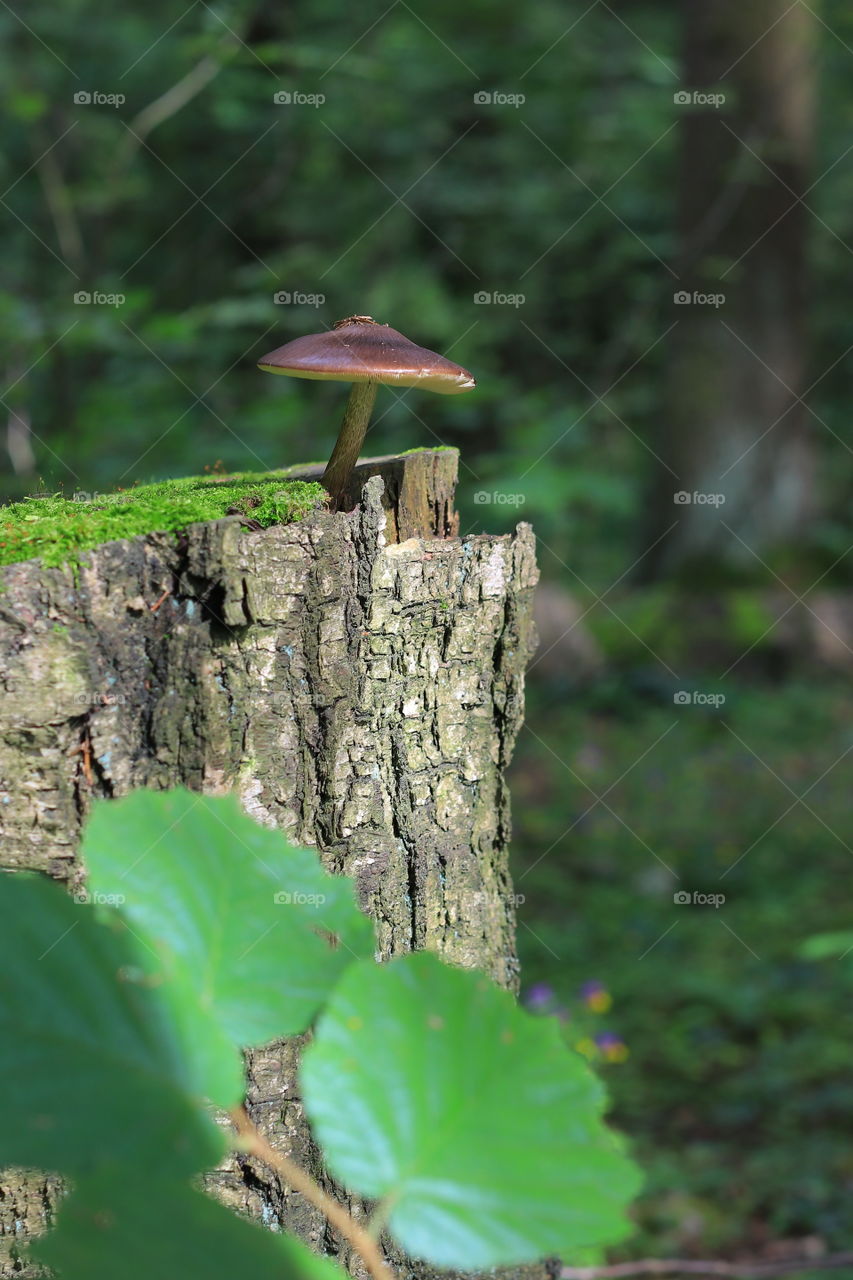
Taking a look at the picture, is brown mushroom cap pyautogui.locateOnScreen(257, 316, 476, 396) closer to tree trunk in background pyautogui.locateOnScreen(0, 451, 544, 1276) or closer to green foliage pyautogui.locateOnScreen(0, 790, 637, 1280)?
tree trunk in background pyautogui.locateOnScreen(0, 451, 544, 1276)

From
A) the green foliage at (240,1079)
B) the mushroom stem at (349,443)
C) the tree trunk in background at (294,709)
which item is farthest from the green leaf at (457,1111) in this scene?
the mushroom stem at (349,443)

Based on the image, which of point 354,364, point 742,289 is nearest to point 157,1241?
point 354,364

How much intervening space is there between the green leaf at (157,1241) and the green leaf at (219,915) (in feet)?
0.24

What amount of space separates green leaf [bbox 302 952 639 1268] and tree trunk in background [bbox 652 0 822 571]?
7.89m

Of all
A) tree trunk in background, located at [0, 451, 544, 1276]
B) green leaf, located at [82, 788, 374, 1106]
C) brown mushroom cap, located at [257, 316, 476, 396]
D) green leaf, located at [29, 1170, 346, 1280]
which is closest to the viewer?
green leaf, located at [29, 1170, 346, 1280]

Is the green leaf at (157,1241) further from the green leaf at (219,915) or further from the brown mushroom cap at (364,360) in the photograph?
the brown mushroom cap at (364,360)

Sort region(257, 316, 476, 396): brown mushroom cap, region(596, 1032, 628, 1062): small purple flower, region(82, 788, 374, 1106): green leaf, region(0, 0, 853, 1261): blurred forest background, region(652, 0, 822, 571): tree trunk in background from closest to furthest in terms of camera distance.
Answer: region(82, 788, 374, 1106): green leaf
region(257, 316, 476, 396): brown mushroom cap
region(596, 1032, 628, 1062): small purple flower
region(0, 0, 853, 1261): blurred forest background
region(652, 0, 822, 571): tree trunk in background

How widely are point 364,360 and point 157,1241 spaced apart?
1.56 m

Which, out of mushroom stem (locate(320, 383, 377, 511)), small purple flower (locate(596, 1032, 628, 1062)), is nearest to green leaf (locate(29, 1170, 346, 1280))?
mushroom stem (locate(320, 383, 377, 511))

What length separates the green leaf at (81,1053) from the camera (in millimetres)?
399

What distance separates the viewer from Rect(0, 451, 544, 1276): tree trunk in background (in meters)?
1.18

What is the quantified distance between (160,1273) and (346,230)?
35.3ft

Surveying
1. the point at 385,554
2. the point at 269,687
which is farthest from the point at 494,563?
the point at 269,687

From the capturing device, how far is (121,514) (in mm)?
1369
